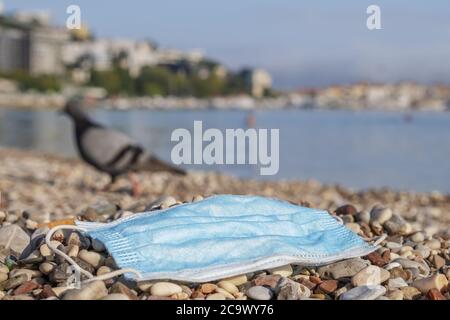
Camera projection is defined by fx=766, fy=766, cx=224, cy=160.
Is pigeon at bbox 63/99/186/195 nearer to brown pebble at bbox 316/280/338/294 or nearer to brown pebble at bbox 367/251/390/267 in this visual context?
brown pebble at bbox 367/251/390/267

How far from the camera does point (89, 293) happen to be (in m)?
3.07

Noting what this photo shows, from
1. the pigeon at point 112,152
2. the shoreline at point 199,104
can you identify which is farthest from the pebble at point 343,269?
the shoreline at point 199,104

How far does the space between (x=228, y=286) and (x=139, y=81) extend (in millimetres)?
85078

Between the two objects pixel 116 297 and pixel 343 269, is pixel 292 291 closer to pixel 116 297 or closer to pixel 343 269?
pixel 343 269

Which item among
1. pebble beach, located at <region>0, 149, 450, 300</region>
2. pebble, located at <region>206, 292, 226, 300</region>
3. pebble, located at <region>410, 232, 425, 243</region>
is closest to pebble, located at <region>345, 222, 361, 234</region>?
pebble beach, located at <region>0, 149, 450, 300</region>

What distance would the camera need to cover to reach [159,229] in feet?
11.6

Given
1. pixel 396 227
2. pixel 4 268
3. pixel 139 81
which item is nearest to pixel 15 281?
pixel 4 268

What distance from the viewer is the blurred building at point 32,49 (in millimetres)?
86562

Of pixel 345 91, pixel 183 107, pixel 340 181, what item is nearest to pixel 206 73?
pixel 183 107

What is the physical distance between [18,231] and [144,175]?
6334mm

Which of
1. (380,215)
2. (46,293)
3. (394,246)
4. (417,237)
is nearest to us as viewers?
(46,293)

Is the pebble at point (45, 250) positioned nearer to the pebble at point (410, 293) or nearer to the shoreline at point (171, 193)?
the shoreline at point (171, 193)

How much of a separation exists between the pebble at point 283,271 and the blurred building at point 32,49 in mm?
83736
